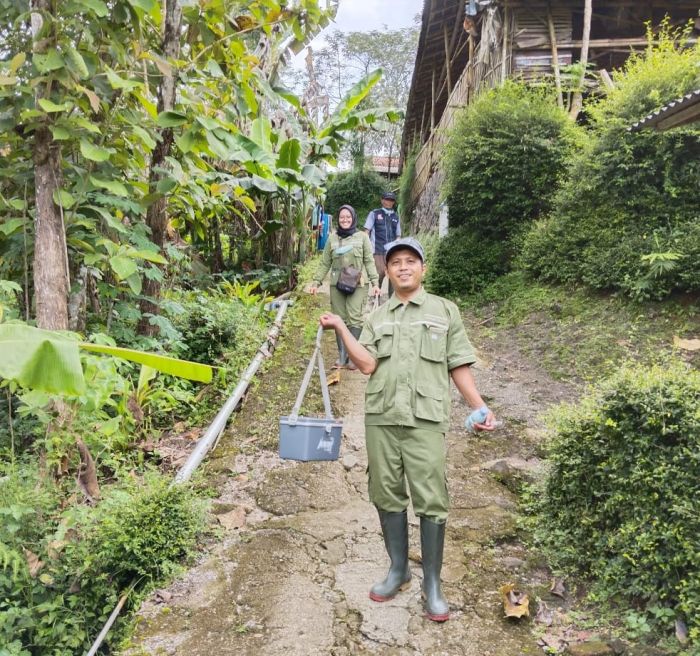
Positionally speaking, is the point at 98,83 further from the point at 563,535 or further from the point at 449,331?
the point at 563,535

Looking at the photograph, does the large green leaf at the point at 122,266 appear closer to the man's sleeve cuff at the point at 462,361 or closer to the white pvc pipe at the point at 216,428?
the white pvc pipe at the point at 216,428

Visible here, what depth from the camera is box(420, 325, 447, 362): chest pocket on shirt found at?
9.30 feet

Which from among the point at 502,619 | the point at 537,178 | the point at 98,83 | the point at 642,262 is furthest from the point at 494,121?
the point at 502,619

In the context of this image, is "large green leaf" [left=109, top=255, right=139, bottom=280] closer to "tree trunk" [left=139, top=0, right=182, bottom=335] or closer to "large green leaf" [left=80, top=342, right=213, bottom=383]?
"tree trunk" [left=139, top=0, right=182, bottom=335]

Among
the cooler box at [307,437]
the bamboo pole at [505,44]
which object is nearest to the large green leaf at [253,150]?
the bamboo pole at [505,44]

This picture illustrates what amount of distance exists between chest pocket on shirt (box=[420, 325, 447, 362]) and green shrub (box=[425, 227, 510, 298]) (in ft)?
22.7

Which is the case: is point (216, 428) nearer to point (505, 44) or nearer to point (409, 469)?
point (409, 469)

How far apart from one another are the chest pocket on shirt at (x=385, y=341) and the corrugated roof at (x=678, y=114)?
377 cm

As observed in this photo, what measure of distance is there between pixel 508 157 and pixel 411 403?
741cm

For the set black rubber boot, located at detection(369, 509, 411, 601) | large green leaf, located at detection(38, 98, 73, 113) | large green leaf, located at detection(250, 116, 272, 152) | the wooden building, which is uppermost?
the wooden building

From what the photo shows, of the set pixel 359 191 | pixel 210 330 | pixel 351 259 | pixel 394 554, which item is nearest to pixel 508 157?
pixel 351 259

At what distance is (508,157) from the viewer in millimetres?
9086

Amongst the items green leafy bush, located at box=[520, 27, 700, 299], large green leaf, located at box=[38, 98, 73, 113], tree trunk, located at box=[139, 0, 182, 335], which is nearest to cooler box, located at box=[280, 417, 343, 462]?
large green leaf, located at box=[38, 98, 73, 113]

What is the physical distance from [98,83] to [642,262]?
586cm
